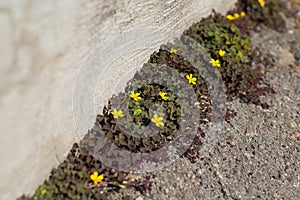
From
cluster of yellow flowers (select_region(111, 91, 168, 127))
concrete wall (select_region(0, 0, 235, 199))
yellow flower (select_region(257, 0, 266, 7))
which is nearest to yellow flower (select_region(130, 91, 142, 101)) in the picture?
cluster of yellow flowers (select_region(111, 91, 168, 127))

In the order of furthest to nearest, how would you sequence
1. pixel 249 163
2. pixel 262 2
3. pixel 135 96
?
pixel 262 2 → pixel 249 163 → pixel 135 96

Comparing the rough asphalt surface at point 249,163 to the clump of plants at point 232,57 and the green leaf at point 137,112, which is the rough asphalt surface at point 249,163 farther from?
the green leaf at point 137,112

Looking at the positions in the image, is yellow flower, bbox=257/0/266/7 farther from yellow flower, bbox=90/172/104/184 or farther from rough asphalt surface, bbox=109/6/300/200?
yellow flower, bbox=90/172/104/184

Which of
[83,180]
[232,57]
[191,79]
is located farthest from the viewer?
[232,57]

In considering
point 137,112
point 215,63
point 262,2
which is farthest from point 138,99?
point 262,2

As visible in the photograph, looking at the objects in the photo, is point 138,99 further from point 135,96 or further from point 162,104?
point 162,104

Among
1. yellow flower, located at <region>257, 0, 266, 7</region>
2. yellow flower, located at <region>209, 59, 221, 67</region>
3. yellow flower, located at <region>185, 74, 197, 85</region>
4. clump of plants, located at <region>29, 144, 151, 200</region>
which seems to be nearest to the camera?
clump of plants, located at <region>29, 144, 151, 200</region>

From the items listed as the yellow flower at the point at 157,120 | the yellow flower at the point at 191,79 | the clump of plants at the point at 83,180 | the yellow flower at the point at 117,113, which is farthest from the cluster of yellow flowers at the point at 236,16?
the clump of plants at the point at 83,180

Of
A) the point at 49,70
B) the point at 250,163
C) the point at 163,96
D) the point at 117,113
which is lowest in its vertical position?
the point at 250,163
